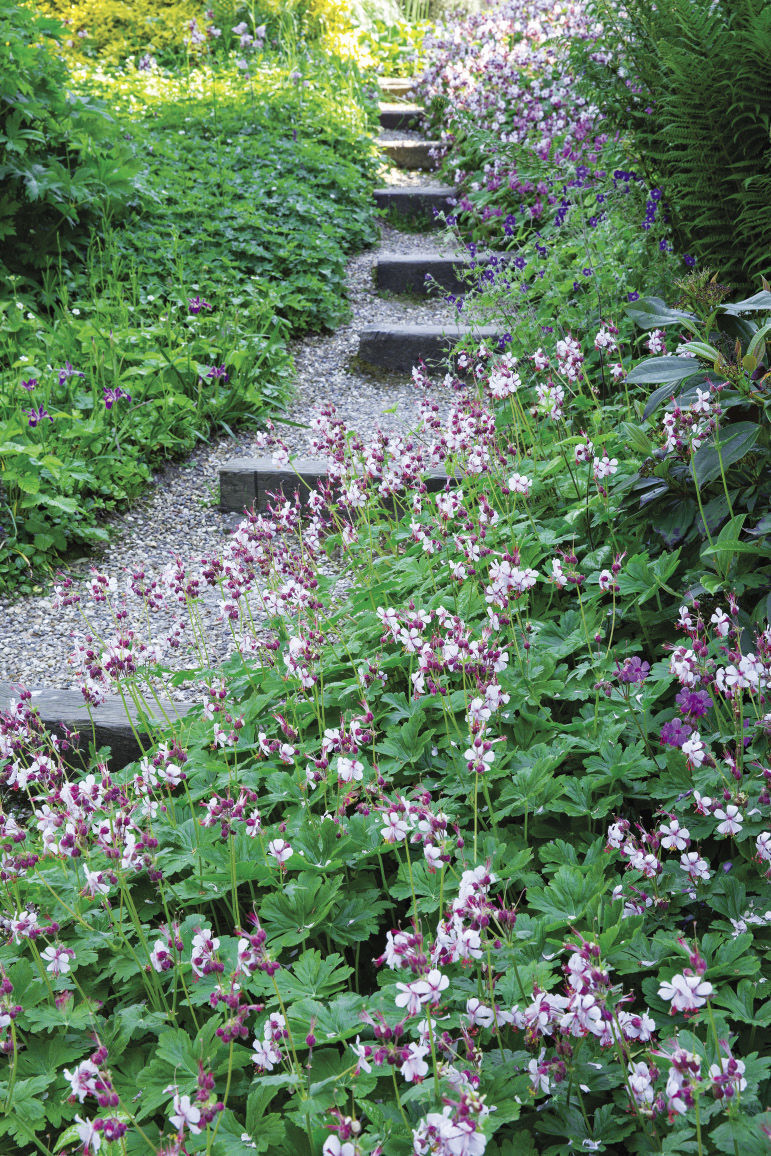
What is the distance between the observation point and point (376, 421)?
518 centimetres

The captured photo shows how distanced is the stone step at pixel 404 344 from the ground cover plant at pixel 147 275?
0.60 meters

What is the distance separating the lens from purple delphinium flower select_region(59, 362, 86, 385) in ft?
15.1

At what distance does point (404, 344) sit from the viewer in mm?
5844

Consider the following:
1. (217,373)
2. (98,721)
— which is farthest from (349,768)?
(217,373)

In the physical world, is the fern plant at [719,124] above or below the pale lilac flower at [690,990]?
above

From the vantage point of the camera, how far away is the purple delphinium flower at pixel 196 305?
542 cm

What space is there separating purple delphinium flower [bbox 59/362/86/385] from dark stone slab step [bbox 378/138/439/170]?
5.82m

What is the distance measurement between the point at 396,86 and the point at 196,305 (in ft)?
24.5

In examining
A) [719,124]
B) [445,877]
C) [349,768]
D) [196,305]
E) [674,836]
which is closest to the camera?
[674,836]

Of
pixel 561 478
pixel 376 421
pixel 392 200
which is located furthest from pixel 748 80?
pixel 392 200

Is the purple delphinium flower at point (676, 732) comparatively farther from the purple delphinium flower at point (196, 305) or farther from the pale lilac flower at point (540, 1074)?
the purple delphinium flower at point (196, 305)

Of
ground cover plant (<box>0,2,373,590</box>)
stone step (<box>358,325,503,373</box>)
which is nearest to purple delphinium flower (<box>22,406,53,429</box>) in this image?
ground cover plant (<box>0,2,373,590</box>)

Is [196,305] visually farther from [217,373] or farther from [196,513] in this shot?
[196,513]

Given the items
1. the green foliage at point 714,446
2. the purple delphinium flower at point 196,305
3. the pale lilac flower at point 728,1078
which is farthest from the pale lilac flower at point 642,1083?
the purple delphinium flower at point 196,305
